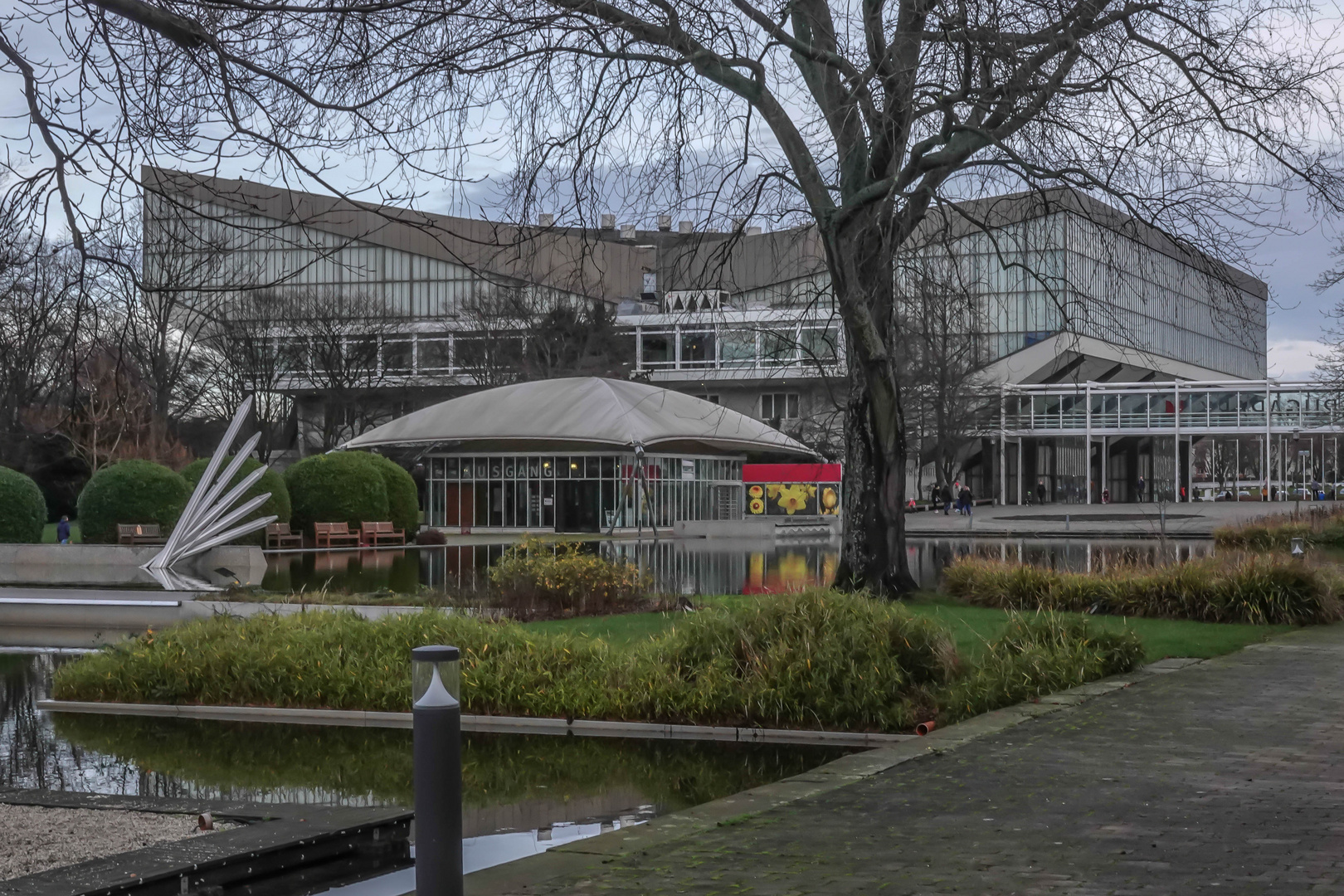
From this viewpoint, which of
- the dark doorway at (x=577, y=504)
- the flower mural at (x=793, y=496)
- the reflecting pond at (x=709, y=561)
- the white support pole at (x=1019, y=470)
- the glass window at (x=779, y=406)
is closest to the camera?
the reflecting pond at (x=709, y=561)

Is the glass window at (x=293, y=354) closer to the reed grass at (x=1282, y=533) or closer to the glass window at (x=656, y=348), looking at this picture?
the glass window at (x=656, y=348)


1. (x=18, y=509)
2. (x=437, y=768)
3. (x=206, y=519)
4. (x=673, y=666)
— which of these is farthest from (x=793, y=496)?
(x=437, y=768)

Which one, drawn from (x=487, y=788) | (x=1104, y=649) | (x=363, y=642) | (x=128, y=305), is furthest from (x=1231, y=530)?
(x=128, y=305)

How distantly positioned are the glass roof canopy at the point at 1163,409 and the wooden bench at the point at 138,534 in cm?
5176

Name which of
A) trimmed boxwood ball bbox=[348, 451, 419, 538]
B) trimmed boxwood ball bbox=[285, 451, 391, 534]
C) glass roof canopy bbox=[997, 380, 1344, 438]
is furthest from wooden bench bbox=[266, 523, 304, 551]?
glass roof canopy bbox=[997, 380, 1344, 438]

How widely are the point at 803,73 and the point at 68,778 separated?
11.1 meters

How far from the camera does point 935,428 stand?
71562mm

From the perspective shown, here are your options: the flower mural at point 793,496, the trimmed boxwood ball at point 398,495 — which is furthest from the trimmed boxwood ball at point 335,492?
the flower mural at point 793,496

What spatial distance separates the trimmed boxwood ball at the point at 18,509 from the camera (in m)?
29.1

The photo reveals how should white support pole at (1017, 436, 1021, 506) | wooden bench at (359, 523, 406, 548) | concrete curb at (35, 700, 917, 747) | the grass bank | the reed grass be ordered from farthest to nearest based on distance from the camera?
1. white support pole at (1017, 436, 1021, 506)
2. wooden bench at (359, 523, 406, 548)
3. the reed grass
4. the grass bank
5. concrete curb at (35, 700, 917, 747)

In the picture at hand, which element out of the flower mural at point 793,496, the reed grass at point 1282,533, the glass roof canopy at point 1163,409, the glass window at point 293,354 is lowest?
the reed grass at point 1282,533

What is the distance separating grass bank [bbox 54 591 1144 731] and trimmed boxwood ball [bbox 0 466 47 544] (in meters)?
18.1

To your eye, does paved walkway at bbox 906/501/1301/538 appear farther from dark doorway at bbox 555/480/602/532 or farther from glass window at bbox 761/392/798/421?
glass window at bbox 761/392/798/421

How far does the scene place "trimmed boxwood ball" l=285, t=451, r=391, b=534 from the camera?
44.4 meters
